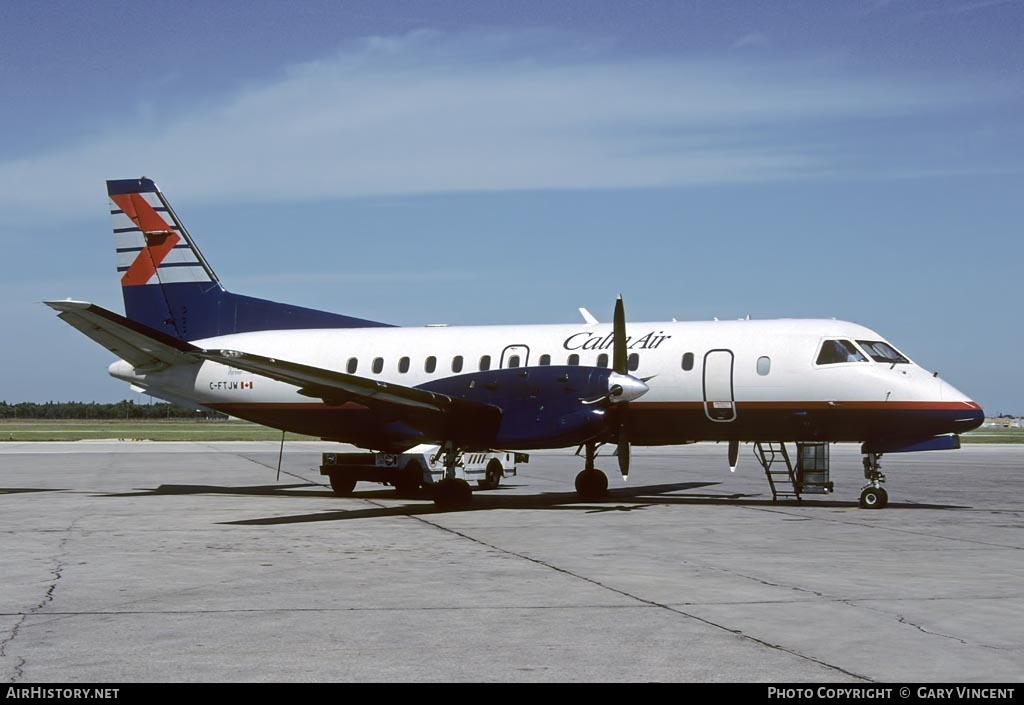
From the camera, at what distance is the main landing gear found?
74.1 feet

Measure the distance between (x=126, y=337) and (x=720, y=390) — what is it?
1367 cm

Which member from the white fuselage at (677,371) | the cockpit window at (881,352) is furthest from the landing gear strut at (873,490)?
the cockpit window at (881,352)

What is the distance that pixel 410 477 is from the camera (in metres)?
25.4

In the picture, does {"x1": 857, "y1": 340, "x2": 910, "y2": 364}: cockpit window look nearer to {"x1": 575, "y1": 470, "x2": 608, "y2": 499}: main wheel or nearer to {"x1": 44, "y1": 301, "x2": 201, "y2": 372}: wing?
{"x1": 575, "y1": 470, "x2": 608, "y2": 499}: main wheel

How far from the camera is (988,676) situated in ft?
25.2

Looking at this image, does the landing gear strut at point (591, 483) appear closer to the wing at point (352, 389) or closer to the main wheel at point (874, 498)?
the wing at point (352, 389)

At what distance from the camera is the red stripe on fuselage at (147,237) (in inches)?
1154

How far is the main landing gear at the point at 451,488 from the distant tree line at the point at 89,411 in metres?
123

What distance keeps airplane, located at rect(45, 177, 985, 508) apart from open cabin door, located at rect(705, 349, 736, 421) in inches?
1.3

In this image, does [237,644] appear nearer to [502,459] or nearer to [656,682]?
[656,682]

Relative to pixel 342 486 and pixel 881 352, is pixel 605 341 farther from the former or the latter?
pixel 342 486

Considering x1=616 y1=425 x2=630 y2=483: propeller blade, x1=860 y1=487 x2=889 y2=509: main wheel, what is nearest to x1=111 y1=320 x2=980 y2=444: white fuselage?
x1=616 y1=425 x2=630 y2=483: propeller blade

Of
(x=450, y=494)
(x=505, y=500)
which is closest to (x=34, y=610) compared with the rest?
(x=450, y=494)

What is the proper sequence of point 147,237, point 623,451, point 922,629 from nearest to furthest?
point 922,629
point 623,451
point 147,237
